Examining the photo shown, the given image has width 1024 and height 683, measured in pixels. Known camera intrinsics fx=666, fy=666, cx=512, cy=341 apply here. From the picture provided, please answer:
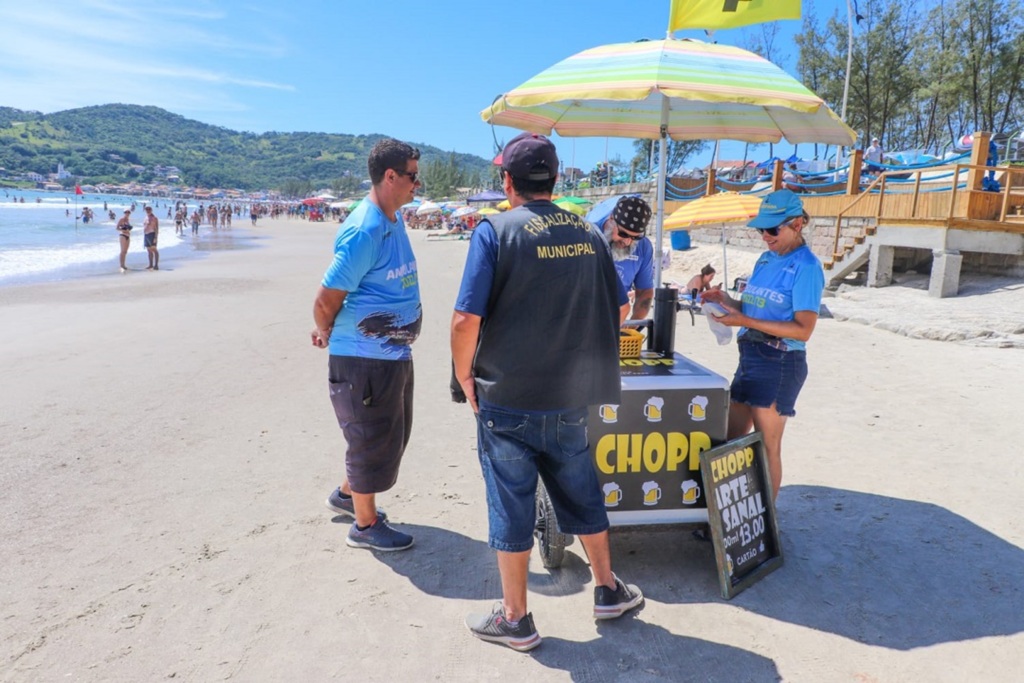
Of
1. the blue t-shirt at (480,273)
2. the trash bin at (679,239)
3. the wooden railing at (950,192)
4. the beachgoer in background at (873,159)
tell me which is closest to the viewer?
the blue t-shirt at (480,273)

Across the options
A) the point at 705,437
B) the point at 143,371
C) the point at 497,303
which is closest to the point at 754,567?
the point at 705,437

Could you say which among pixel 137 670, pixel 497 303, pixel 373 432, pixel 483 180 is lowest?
pixel 137 670

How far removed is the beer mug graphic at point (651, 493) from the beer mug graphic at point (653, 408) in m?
0.31

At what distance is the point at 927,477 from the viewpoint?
4.50 metres

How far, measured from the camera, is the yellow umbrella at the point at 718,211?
1060 cm

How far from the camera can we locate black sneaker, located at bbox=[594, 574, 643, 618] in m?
2.78

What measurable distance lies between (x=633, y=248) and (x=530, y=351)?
86.9 inches

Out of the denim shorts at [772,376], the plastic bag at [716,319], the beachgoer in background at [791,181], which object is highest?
the beachgoer in background at [791,181]

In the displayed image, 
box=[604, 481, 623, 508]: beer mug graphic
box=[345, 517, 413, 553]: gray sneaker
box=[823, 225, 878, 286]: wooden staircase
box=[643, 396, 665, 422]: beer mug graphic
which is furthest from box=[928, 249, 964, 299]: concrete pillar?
box=[345, 517, 413, 553]: gray sneaker

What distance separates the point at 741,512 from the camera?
10.3 ft

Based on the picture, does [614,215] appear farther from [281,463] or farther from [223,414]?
[223,414]

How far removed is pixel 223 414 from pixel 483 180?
324 ft

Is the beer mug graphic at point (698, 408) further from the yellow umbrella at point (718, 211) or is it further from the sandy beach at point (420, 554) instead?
the yellow umbrella at point (718, 211)

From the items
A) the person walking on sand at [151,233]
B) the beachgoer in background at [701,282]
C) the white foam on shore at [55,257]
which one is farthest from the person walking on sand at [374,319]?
the white foam on shore at [55,257]
